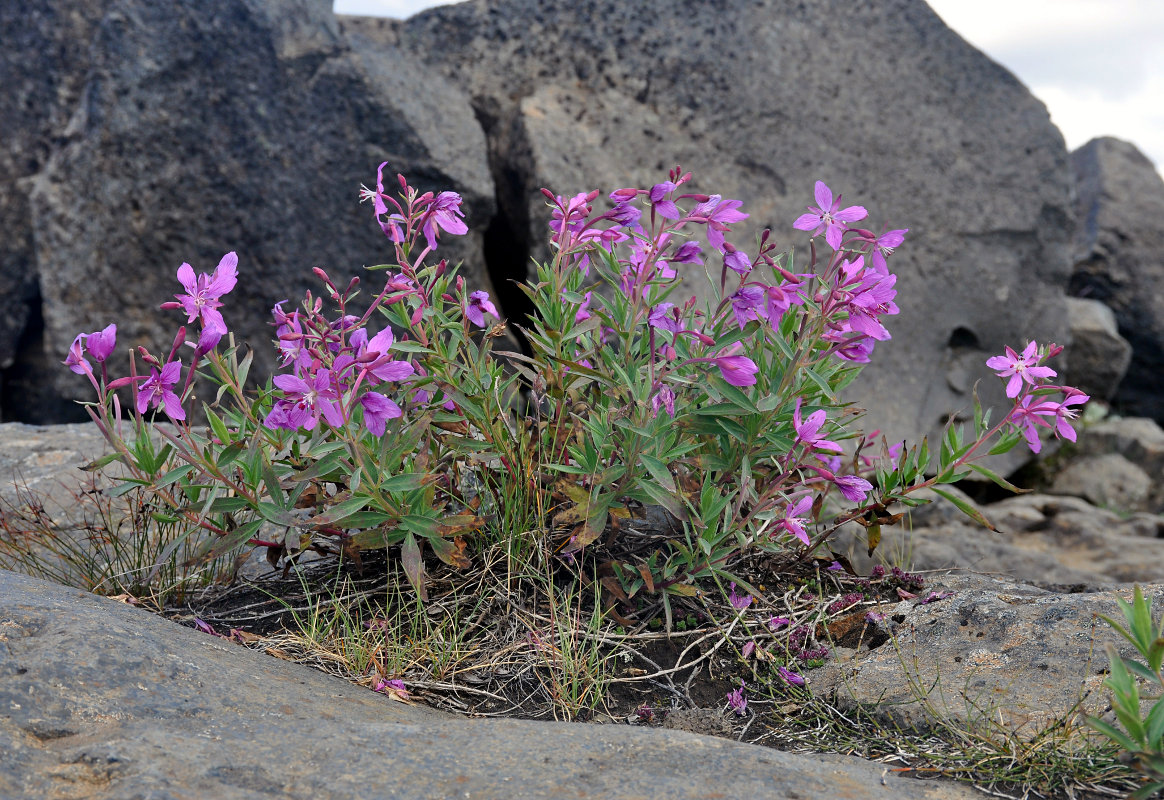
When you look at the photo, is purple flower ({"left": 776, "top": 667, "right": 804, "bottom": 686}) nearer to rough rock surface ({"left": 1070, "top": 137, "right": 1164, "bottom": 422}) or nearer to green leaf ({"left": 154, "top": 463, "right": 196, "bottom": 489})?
green leaf ({"left": 154, "top": 463, "right": 196, "bottom": 489})

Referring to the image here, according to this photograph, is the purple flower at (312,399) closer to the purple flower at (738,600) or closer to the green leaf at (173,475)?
the green leaf at (173,475)

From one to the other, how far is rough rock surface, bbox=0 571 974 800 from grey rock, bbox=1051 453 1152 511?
5.39m

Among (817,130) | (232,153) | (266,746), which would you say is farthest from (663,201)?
(817,130)

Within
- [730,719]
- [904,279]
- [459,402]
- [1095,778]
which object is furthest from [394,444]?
[904,279]

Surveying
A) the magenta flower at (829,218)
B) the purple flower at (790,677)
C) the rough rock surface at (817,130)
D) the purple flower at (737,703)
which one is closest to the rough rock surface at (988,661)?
the purple flower at (790,677)

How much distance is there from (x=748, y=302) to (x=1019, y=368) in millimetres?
661

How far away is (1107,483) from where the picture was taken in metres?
6.42

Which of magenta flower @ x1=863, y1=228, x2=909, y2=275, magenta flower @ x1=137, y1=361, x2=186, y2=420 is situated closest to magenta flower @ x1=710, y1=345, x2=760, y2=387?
magenta flower @ x1=863, y1=228, x2=909, y2=275

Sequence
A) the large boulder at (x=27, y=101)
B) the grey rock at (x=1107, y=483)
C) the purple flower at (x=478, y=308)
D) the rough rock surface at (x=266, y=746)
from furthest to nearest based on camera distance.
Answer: the grey rock at (x=1107, y=483)
the large boulder at (x=27, y=101)
the purple flower at (x=478, y=308)
the rough rock surface at (x=266, y=746)

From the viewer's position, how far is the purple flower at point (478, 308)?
245 centimetres

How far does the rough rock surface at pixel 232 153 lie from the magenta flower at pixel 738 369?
280cm

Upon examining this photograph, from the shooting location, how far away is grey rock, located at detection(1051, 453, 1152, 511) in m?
6.37

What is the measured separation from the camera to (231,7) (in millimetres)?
4734

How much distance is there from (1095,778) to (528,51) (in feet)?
14.5
